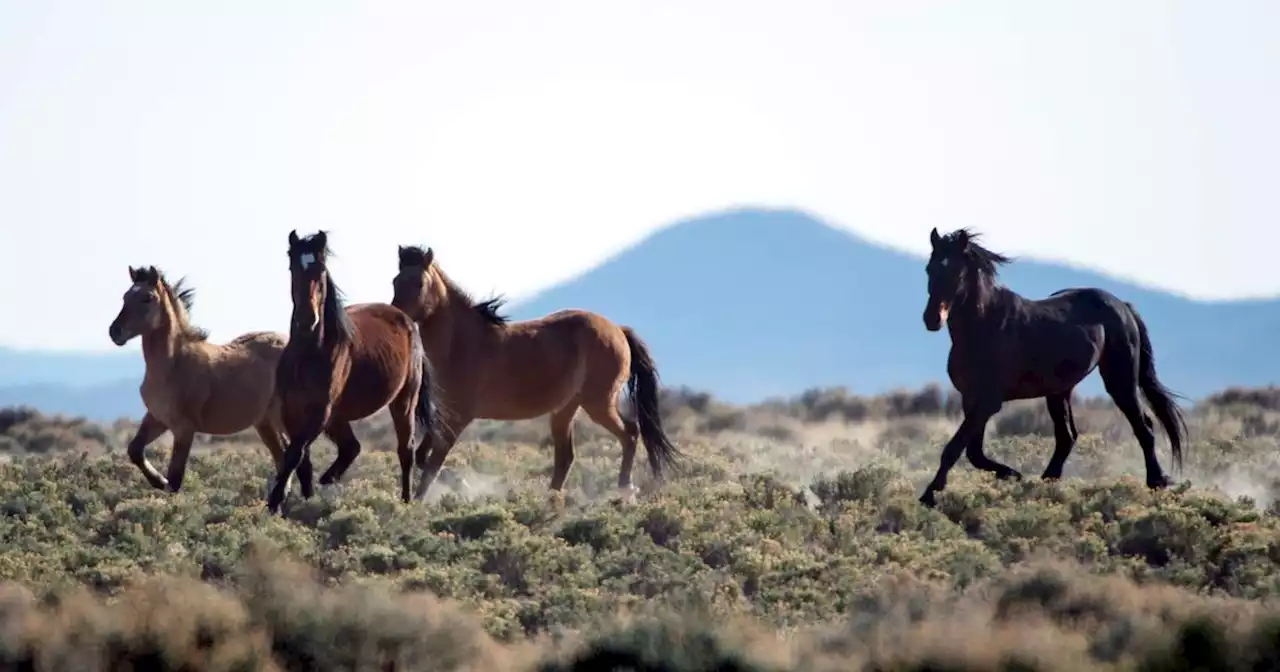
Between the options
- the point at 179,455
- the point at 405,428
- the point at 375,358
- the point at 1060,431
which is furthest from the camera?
the point at 405,428

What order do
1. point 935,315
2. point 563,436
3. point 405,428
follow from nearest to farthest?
point 935,315 → point 405,428 → point 563,436

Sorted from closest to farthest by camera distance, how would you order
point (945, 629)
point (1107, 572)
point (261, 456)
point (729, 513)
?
point (945, 629) → point (1107, 572) → point (729, 513) → point (261, 456)

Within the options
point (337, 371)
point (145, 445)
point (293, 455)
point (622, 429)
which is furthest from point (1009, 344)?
point (145, 445)

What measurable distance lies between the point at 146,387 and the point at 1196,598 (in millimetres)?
8805

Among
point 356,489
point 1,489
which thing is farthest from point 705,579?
point 1,489

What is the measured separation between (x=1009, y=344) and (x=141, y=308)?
6623 millimetres

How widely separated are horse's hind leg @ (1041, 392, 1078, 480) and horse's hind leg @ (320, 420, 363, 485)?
548 cm

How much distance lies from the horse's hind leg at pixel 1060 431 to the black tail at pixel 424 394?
483 centimetres

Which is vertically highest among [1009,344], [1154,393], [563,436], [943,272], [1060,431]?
[943,272]

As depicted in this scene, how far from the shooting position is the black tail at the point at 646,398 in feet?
57.1

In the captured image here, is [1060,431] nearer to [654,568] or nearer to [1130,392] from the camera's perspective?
[1130,392]

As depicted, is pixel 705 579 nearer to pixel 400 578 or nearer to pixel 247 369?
pixel 400 578

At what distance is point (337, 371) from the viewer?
13.9m

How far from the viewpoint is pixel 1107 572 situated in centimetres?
1097
